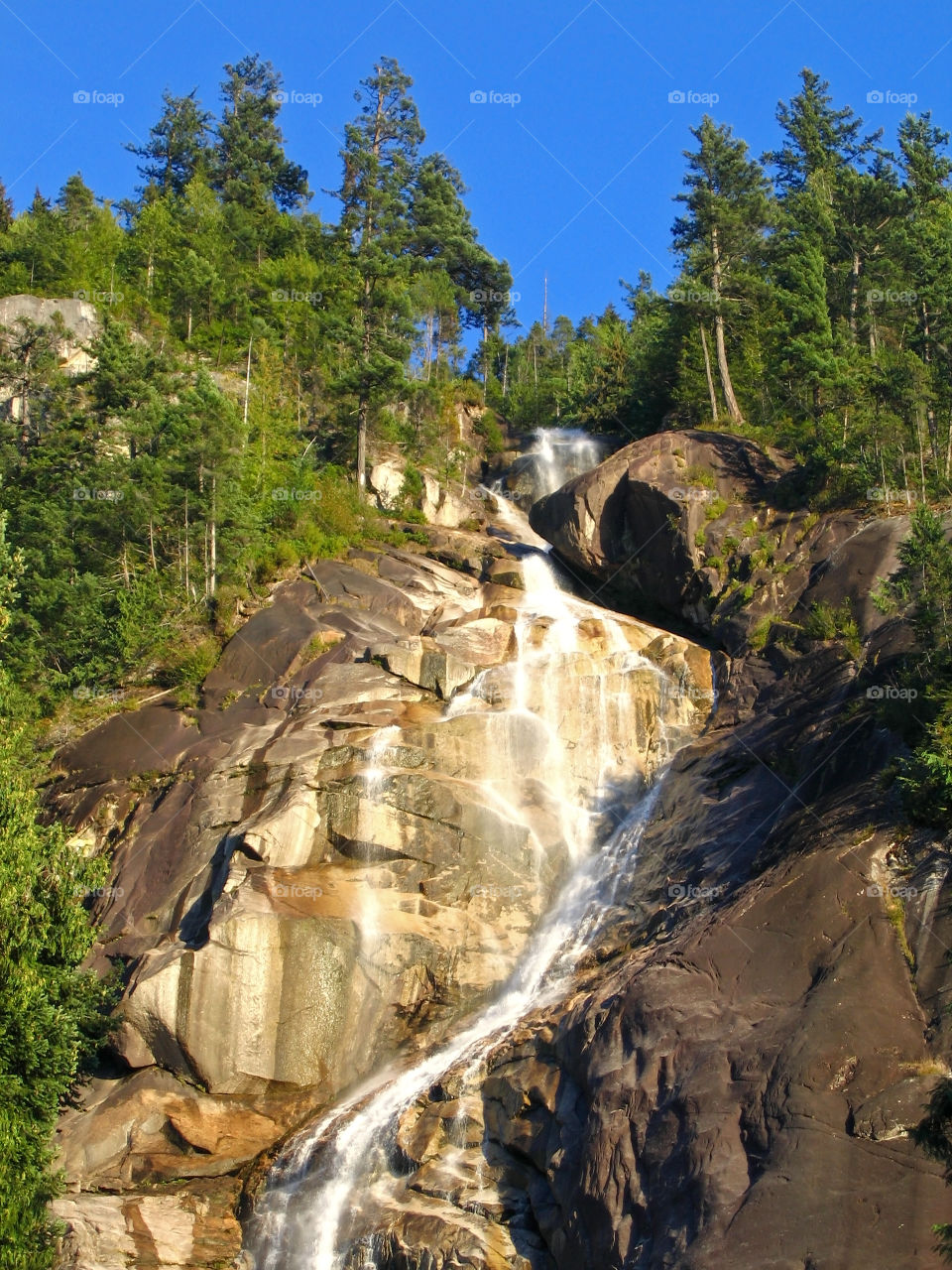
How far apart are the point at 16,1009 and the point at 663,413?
3879 cm

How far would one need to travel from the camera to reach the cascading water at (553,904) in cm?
2075

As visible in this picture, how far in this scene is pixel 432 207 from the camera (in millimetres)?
69812

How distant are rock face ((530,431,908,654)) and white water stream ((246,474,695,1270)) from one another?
209 centimetres

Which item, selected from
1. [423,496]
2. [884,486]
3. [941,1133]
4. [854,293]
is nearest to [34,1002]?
[941,1133]

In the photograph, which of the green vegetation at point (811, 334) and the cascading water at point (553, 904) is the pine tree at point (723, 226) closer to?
the green vegetation at point (811, 334)

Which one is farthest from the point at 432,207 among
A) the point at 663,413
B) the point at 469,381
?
the point at 663,413

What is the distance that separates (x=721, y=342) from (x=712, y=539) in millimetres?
11886

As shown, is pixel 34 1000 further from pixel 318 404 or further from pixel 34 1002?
pixel 318 404

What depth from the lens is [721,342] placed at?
43.8 metres

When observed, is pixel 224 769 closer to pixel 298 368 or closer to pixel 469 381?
pixel 298 368

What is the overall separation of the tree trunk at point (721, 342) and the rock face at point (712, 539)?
4969mm

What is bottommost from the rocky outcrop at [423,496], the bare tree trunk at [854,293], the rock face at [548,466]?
the rocky outcrop at [423,496]

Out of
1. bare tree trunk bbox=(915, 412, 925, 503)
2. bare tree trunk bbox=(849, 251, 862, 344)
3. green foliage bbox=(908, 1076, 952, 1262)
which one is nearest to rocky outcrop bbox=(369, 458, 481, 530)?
bare tree trunk bbox=(849, 251, 862, 344)

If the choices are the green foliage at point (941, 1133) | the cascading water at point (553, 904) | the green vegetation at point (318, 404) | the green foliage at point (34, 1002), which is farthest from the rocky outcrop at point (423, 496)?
the green foliage at point (941, 1133)
